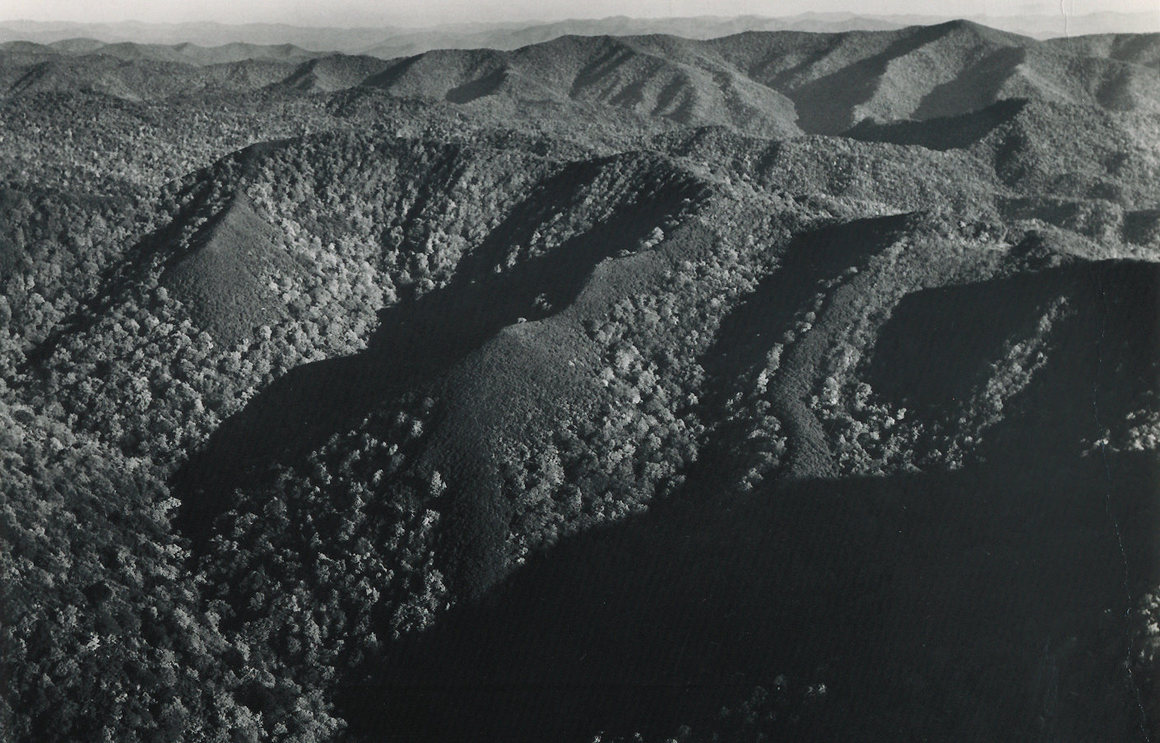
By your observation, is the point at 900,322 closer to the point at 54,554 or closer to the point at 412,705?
Result: the point at 412,705

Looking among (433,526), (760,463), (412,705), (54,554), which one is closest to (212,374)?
(54,554)

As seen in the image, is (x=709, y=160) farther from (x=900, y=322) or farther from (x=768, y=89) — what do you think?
(x=768, y=89)

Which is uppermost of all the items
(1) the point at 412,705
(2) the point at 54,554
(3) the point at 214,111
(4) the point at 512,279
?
(3) the point at 214,111

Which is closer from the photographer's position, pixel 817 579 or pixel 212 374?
pixel 817 579

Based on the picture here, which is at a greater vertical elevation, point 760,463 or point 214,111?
point 214,111

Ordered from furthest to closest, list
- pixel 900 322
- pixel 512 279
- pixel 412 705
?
pixel 512 279 < pixel 900 322 < pixel 412 705

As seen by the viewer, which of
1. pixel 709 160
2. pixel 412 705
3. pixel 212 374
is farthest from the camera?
pixel 709 160
